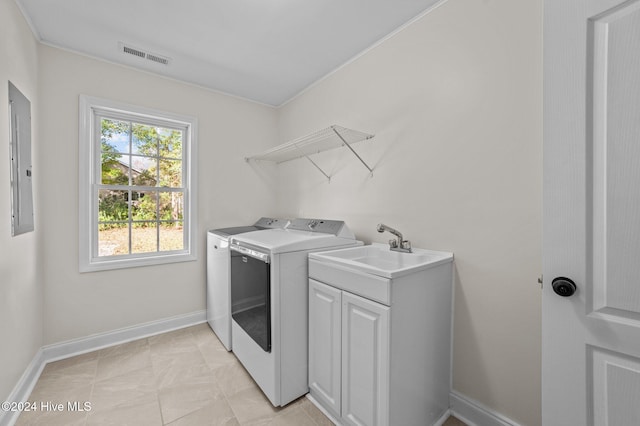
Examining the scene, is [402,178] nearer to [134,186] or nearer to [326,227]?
[326,227]

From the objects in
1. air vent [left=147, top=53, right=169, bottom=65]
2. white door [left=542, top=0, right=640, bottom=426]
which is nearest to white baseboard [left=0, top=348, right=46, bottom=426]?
air vent [left=147, top=53, right=169, bottom=65]

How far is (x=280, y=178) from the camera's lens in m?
3.39

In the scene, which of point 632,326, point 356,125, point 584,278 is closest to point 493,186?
point 584,278

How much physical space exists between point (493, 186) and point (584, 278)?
698 millimetres

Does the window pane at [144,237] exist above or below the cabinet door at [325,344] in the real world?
above

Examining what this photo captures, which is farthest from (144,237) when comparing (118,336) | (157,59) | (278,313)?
(278,313)

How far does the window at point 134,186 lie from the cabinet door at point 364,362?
203 centimetres

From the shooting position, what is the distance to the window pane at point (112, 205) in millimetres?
2447

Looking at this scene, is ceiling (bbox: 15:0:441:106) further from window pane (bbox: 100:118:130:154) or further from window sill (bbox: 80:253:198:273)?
window sill (bbox: 80:253:198:273)

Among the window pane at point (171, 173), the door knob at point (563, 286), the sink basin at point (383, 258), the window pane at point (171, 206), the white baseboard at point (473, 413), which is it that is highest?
the window pane at point (171, 173)

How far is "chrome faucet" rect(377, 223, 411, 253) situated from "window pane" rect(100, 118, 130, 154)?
2499mm

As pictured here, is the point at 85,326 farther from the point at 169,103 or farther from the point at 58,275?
the point at 169,103

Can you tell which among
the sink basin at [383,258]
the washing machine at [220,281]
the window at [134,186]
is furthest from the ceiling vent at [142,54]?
the sink basin at [383,258]

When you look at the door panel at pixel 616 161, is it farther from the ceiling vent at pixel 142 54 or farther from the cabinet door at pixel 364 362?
the ceiling vent at pixel 142 54
